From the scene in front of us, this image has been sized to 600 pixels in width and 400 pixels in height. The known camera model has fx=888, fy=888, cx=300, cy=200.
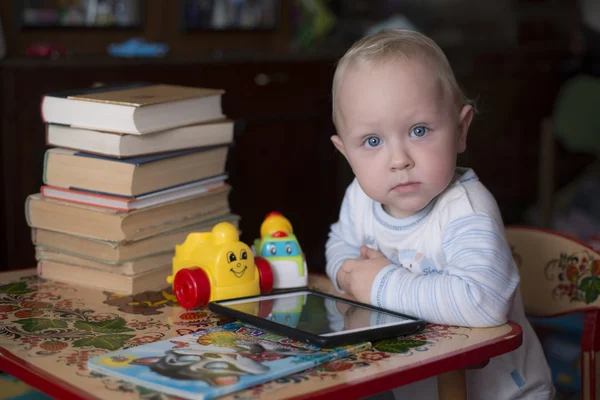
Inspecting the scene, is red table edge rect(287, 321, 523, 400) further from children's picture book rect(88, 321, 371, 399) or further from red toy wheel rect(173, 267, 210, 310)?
red toy wheel rect(173, 267, 210, 310)

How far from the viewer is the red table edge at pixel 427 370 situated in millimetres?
846

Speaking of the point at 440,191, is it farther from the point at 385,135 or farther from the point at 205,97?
the point at 205,97

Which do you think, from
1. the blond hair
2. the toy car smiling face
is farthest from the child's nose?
the toy car smiling face

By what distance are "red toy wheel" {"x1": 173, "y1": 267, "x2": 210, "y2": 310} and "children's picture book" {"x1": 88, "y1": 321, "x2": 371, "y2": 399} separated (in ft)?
0.35

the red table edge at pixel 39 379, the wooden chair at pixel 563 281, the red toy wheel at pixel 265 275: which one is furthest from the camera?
the wooden chair at pixel 563 281

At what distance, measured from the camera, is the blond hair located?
3.64 feet

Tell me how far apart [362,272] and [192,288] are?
0.22m

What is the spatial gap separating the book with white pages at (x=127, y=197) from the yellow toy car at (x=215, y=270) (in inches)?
4.4

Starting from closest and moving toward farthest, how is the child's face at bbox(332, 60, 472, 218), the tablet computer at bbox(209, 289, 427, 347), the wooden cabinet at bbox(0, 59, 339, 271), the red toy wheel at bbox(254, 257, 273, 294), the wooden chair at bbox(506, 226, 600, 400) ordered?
1. the tablet computer at bbox(209, 289, 427, 347)
2. the child's face at bbox(332, 60, 472, 218)
3. the red toy wheel at bbox(254, 257, 273, 294)
4. the wooden chair at bbox(506, 226, 600, 400)
5. the wooden cabinet at bbox(0, 59, 339, 271)

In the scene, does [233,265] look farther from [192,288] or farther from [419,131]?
[419,131]

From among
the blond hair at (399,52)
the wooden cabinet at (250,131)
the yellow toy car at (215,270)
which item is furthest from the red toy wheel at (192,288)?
the wooden cabinet at (250,131)

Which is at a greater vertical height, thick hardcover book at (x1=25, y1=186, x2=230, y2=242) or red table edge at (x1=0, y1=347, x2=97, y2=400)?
thick hardcover book at (x1=25, y1=186, x2=230, y2=242)

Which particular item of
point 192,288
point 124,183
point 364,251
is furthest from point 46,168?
point 364,251

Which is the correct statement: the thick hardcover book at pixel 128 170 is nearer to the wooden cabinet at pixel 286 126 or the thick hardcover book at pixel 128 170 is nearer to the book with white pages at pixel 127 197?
the book with white pages at pixel 127 197
